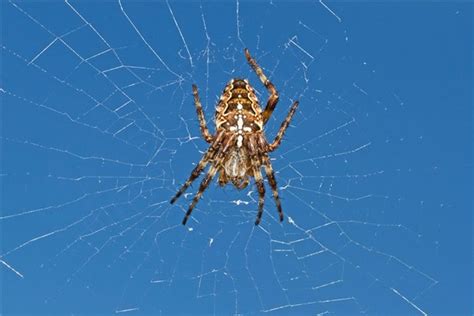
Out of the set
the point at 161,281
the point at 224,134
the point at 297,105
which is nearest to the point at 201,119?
the point at 224,134

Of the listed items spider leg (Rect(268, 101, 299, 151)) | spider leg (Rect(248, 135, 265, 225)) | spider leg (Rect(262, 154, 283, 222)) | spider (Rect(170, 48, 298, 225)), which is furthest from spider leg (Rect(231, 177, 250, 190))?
spider leg (Rect(268, 101, 299, 151))

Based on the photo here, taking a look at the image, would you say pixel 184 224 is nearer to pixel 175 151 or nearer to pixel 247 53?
pixel 175 151

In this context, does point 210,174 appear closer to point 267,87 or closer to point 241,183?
point 241,183

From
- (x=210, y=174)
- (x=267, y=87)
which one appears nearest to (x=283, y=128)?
(x=267, y=87)

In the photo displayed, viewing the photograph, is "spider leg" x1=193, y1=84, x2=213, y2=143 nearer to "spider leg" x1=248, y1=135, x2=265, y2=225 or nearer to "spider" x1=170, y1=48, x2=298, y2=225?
"spider" x1=170, y1=48, x2=298, y2=225

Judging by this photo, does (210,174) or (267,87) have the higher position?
(267,87)

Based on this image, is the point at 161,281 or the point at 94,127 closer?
the point at 94,127

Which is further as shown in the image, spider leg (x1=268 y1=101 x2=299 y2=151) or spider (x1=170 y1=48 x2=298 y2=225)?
spider leg (x1=268 y1=101 x2=299 y2=151)
